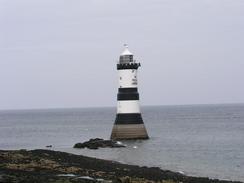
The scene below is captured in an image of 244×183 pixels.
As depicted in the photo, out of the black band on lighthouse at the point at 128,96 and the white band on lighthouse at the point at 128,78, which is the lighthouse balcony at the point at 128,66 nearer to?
the white band on lighthouse at the point at 128,78

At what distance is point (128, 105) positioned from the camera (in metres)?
55.6

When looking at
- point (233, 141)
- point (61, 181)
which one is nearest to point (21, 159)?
point (61, 181)

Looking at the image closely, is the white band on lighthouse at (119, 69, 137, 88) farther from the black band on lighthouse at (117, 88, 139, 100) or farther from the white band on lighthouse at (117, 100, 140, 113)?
the white band on lighthouse at (117, 100, 140, 113)

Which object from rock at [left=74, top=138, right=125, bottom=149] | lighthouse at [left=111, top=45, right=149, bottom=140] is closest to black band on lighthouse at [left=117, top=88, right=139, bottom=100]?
lighthouse at [left=111, top=45, right=149, bottom=140]

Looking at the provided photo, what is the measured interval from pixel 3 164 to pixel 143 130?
31328mm

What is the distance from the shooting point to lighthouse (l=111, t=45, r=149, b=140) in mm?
55562

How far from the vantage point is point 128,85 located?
5572 cm

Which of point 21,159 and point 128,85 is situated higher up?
point 128,85

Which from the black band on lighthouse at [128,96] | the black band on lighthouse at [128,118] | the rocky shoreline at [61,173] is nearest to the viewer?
the rocky shoreline at [61,173]

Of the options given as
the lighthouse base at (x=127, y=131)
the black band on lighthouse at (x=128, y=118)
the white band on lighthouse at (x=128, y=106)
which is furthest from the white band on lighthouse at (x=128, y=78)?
the lighthouse base at (x=127, y=131)

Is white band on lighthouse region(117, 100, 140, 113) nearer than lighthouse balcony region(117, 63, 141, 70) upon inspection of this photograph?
Yes

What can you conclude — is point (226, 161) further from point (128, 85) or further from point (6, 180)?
point (6, 180)

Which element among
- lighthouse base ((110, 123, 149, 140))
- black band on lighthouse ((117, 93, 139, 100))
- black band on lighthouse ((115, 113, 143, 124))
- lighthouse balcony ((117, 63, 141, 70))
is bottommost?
lighthouse base ((110, 123, 149, 140))

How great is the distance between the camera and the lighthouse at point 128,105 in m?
55.6
